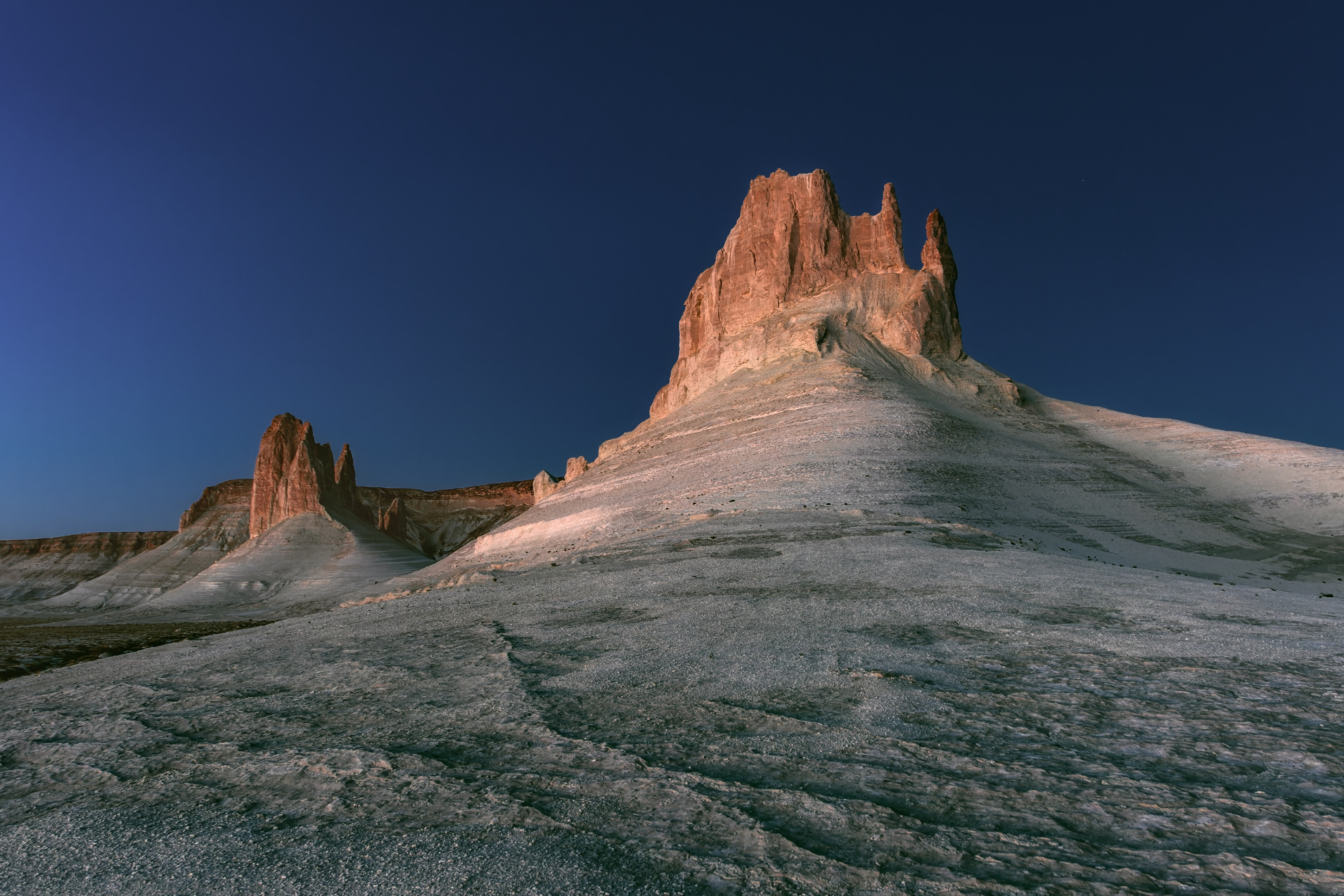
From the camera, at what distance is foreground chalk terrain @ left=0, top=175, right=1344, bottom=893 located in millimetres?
2387

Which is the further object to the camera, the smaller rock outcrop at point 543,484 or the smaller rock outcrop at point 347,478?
the smaller rock outcrop at point 347,478

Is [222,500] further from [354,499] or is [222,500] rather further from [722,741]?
[722,741]

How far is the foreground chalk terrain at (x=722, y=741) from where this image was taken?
2387mm

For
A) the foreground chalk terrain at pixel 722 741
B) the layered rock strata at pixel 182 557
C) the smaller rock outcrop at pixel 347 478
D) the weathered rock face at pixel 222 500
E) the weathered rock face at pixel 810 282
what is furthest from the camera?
the weathered rock face at pixel 222 500

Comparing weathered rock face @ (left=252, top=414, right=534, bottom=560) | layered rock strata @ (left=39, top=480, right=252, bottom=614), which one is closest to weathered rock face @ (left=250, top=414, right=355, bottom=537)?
weathered rock face @ (left=252, top=414, right=534, bottom=560)

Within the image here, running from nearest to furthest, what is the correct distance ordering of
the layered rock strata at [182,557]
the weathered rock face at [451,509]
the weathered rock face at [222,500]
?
the layered rock strata at [182,557] < the weathered rock face at [222,500] < the weathered rock face at [451,509]

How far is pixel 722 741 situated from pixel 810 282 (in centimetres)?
4413

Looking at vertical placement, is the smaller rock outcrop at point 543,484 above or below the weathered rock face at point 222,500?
below

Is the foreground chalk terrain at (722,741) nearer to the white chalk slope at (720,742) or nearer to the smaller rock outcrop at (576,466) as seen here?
the white chalk slope at (720,742)

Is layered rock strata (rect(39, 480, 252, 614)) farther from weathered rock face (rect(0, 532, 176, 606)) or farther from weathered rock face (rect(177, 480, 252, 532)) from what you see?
weathered rock face (rect(0, 532, 176, 606))

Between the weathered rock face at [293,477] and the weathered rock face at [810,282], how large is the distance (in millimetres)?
31807

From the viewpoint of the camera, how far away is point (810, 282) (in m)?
44.9

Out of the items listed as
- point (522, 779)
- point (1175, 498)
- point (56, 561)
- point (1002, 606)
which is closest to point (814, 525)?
point (1002, 606)

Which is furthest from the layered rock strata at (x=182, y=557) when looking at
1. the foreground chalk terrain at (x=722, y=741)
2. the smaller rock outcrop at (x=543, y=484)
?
the foreground chalk terrain at (x=722, y=741)
